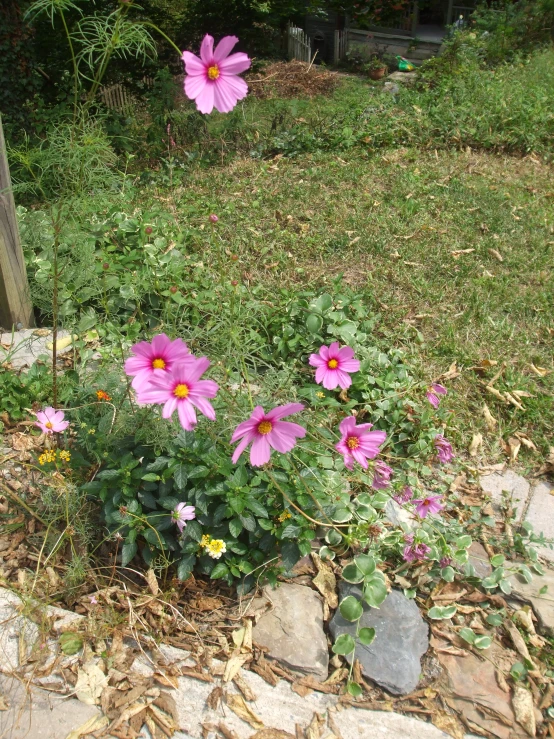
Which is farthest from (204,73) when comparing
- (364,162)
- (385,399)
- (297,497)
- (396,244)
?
(364,162)

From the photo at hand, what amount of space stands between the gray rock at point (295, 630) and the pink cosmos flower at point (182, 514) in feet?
1.24

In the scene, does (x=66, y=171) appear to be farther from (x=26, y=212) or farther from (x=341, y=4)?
(x=341, y=4)

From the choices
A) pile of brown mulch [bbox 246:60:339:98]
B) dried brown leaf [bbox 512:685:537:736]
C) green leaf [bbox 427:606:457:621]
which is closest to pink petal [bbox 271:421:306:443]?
green leaf [bbox 427:606:457:621]

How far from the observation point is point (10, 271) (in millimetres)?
2871

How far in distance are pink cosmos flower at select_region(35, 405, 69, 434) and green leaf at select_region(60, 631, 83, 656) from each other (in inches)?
24.1

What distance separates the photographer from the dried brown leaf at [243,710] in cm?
166

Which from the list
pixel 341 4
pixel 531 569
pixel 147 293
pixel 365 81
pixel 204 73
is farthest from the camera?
pixel 341 4

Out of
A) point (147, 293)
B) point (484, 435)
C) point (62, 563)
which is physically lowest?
point (484, 435)

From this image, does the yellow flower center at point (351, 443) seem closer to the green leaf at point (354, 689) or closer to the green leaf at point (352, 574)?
the green leaf at point (352, 574)

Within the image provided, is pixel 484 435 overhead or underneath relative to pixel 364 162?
underneath

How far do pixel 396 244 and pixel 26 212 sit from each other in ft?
7.39

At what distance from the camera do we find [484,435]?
2.88m

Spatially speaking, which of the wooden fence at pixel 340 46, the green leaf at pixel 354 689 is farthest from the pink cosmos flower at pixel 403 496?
the wooden fence at pixel 340 46

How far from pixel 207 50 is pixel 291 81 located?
8.91 m
